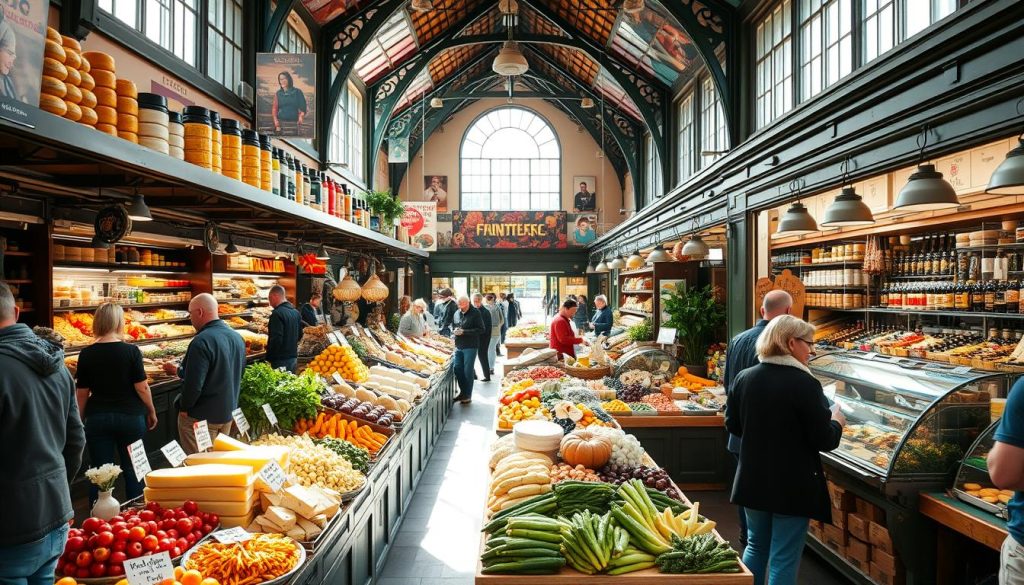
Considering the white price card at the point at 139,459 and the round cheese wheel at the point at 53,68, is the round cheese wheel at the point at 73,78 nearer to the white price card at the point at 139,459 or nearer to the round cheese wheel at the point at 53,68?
the round cheese wheel at the point at 53,68

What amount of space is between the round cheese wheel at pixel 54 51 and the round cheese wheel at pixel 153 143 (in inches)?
21.4

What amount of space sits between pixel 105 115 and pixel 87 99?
0.36ft

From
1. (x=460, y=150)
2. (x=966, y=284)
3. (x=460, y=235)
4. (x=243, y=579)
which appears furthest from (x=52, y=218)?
(x=460, y=150)

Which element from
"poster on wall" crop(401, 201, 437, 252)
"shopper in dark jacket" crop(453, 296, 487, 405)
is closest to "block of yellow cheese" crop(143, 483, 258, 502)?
"shopper in dark jacket" crop(453, 296, 487, 405)

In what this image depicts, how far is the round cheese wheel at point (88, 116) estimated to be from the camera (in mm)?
2773

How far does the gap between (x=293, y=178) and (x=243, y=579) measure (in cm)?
354

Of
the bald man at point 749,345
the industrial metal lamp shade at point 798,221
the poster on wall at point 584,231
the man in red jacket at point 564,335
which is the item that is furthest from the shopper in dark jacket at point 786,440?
the poster on wall at point 584,231

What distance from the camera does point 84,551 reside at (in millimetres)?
2367

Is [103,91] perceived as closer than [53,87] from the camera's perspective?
No

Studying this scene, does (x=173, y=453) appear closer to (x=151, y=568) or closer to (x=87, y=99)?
(x=151, y=568)

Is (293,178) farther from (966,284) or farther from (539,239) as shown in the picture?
(539,239)

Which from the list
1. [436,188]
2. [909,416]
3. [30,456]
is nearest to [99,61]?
[30,456]

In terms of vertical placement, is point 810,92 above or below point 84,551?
above

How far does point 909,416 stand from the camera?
3734 mm
